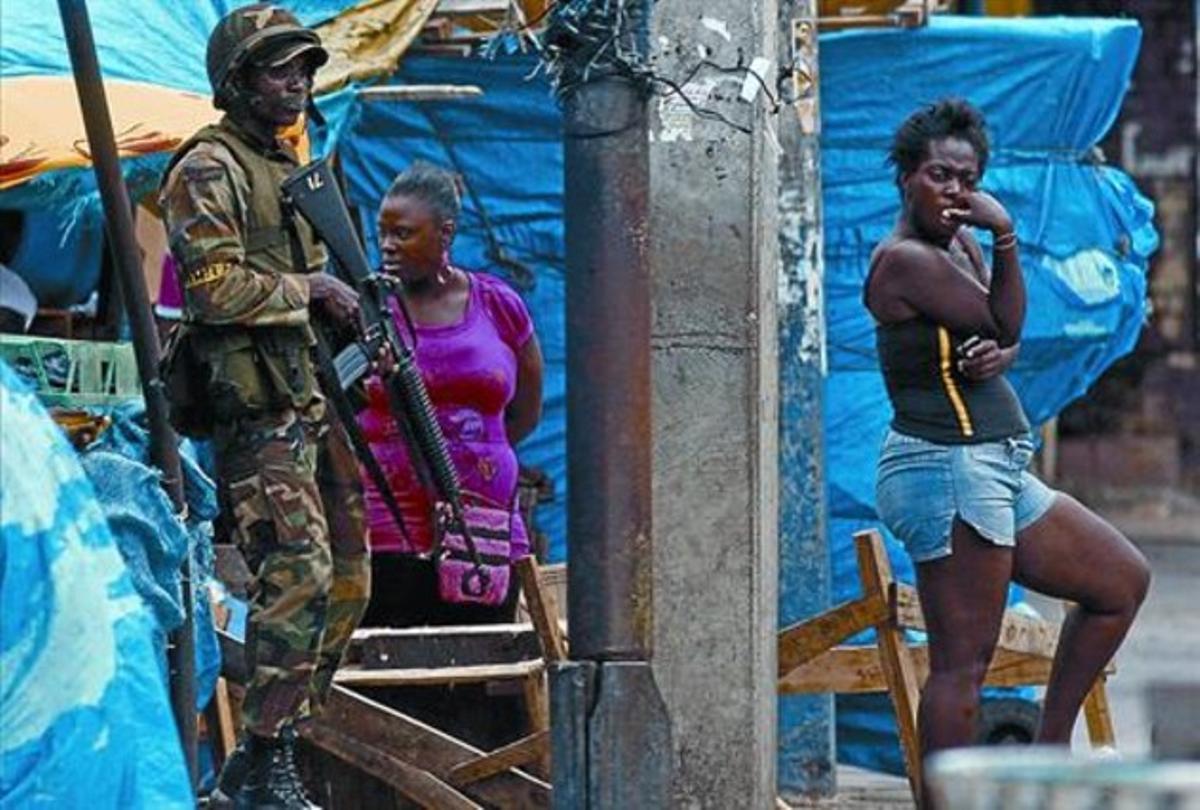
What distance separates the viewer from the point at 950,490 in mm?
7406

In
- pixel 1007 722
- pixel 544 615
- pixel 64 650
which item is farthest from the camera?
pixel 1007 722

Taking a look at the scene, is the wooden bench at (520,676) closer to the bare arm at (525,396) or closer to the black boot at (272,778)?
the bare arm at (525,396)

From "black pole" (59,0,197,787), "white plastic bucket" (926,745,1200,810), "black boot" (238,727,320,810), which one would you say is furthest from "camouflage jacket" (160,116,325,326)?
"white plastic bucket" (926,745,1200,810)

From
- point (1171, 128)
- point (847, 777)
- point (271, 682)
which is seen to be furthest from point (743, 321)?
Result: point (1171, 128)

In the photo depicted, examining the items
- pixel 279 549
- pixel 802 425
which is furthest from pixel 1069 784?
pixel 802 425

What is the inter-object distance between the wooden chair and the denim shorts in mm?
453

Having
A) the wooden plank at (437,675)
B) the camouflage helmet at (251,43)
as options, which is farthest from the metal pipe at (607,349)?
the wooden plank at (437,675)

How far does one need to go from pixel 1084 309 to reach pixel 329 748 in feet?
14.0

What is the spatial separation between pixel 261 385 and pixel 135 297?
0.59 meters

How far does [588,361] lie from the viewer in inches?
262

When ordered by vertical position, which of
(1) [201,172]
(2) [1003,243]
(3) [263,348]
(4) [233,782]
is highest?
(1) [201,172]

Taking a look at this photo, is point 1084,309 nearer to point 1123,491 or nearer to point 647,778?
point 647,778

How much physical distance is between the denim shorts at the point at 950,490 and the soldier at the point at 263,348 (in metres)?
1.37

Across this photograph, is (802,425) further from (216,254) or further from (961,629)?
(216,254)
